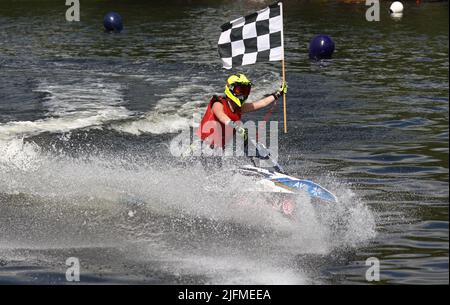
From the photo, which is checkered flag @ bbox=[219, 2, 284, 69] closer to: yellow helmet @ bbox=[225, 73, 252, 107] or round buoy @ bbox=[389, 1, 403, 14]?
yellow helmet @ bbox=[225, 73, 252, 107]

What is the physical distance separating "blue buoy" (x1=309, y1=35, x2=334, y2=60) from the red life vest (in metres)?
16.3

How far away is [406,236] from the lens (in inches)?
483

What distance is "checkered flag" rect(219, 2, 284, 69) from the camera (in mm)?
14766

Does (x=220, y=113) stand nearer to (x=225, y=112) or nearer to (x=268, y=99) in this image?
(x=225, y=112)

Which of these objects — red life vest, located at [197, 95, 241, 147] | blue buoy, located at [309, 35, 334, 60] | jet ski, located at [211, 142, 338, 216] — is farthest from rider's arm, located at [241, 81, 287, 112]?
blue buoy, located at [309, 35, 334, 60]

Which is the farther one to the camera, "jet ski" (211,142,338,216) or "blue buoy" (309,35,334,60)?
"blue buoy" (309,35,334,60)

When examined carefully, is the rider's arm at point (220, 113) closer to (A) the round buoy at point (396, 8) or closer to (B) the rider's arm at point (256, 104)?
(B) the rider's arm at point (256, 104)

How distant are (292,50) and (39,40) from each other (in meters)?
11.2

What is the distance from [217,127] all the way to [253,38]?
2.06 metres

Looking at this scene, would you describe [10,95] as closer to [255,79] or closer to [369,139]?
[255,79]

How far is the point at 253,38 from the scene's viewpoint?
1485cm

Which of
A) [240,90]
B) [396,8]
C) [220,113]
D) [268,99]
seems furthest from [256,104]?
[396,8]
